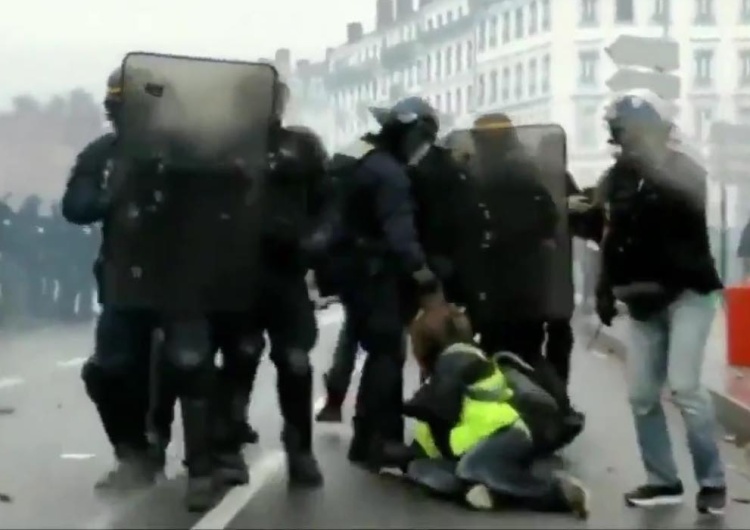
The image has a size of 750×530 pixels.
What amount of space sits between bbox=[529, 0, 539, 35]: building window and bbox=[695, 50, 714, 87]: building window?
1341 mm

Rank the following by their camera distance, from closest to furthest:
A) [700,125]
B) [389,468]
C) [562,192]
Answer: [389,468] < [562,192] < [700,125]

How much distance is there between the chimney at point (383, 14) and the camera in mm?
11805

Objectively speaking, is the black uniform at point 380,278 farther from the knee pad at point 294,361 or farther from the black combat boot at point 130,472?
the black combat boot at point 130,472

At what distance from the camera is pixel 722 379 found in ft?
41.6

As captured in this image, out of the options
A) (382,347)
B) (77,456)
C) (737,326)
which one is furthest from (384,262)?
(737,326)

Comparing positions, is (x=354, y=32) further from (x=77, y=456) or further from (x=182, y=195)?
(x=182, y=195)

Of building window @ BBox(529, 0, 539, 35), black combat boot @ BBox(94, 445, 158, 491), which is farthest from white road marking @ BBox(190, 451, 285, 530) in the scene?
building window @ BBox(529, 0, 539, 35)

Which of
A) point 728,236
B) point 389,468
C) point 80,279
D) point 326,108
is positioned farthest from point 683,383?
point 80,279

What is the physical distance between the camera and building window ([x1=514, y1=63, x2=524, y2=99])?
12578mm

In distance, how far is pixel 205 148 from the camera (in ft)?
24.0

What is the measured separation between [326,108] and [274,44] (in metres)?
0.47

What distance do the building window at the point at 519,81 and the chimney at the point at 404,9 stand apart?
0.86 meters

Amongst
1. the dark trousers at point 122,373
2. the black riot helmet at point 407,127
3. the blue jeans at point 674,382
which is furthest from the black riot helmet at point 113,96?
the blue jeans at point 674,382

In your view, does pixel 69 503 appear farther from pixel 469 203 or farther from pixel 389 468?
pixel 469 203
